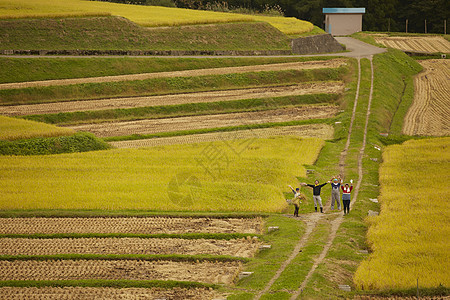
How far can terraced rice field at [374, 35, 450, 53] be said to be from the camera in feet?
266

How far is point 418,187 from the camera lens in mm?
30078

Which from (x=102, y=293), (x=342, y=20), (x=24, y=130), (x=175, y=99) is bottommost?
(x=102, y=293)

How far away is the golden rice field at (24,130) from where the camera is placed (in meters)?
38.4

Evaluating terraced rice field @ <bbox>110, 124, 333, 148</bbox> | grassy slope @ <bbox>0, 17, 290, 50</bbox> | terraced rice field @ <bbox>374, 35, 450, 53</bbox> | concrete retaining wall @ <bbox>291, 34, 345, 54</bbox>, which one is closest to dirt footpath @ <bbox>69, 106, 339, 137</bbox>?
terraced rice field @ <bbox>110, 124, 333, 148</bbox>

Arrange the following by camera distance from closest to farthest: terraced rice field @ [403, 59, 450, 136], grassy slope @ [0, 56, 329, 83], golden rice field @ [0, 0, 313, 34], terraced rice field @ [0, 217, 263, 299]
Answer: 1. terraced rice field @ [0, 217, 263, 299]
2. terraced rice field @ [403, 59, 450, 136]
3. grassy slope @ [0, 56, 329, 83]
4. golden rice field @ [0, 0, 313, 34]

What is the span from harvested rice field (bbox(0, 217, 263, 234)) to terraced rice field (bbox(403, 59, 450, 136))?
86.8 feet

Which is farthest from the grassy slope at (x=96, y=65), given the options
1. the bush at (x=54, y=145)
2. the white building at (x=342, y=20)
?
the white building at (x=342, y=20)

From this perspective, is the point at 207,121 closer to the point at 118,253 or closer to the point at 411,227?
the point at 118,253

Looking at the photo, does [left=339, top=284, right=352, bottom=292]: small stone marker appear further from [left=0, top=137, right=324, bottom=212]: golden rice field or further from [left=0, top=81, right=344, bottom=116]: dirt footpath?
[left=0, top=81, right=344, bottom=116]: dirt footpath

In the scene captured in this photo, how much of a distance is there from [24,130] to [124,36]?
92.9ft

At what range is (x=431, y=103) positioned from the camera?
5697 cm

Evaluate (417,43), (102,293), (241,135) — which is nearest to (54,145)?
(241,135)

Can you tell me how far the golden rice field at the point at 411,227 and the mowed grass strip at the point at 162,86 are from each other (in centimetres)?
2406

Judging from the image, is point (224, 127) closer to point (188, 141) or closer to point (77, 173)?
point (188, 141)
